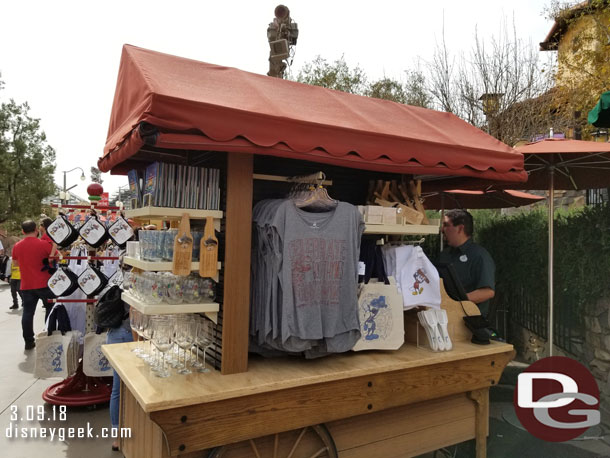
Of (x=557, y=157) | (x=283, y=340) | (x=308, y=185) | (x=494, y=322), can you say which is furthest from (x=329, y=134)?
(x=494, y=322)

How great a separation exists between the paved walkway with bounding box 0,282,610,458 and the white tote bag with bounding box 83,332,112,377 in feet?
1.42

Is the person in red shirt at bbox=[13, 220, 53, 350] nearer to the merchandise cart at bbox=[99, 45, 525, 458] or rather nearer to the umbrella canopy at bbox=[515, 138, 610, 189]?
the merchandise cart at bbox=[99, 45, 525, 458]

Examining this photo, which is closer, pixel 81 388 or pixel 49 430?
pixel 49 430

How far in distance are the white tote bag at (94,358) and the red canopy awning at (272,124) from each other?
2.02 m

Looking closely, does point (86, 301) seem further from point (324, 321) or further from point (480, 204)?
point (480, 204)

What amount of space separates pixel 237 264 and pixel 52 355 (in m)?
3.24

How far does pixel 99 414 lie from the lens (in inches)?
187

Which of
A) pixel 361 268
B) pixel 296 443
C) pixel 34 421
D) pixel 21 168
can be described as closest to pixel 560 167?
pixel 361 268

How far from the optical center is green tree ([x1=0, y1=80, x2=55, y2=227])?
29.1 meters

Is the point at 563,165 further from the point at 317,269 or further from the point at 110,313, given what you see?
the point at 110,313

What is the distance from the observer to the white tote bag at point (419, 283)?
10.8 feet

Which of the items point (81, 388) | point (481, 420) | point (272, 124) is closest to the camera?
point (272, 124)

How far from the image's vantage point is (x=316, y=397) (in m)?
2.68

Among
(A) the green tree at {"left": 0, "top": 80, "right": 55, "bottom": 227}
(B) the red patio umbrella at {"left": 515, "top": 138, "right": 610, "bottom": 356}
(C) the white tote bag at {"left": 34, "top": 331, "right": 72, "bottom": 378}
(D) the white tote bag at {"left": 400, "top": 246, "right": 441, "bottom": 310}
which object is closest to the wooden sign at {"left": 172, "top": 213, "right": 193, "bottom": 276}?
(D) the white tote bag at {"left": 400, "top": 246, "right": 441, "bottom": 310}
